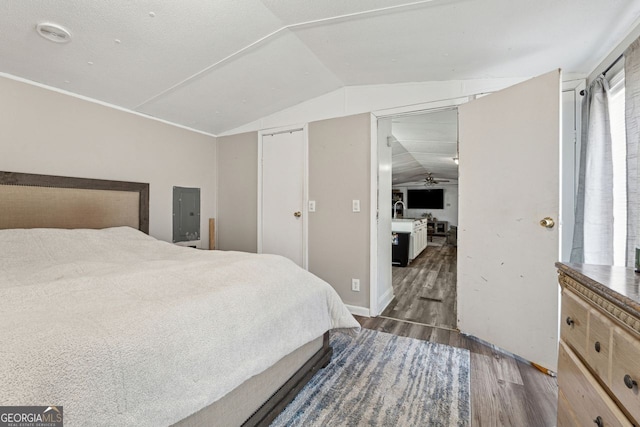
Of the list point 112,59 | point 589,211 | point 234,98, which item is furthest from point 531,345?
point 112,59

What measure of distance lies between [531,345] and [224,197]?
345 cm

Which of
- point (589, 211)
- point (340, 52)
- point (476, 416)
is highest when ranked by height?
point (340, 52)

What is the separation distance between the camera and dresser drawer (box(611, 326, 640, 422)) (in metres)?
0.73

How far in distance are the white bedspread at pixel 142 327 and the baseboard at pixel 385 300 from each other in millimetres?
1311

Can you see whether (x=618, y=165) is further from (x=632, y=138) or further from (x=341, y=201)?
(x=341, y=201)

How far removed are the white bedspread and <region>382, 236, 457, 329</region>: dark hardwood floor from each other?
140 cm

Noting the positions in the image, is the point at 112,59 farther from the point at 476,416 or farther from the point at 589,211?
the point at 589,211

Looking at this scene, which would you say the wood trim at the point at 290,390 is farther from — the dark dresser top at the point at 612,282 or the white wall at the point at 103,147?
the white wall at the point at 103,147

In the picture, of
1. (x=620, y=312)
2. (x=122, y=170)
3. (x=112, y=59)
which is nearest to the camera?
(x=620, y=312)

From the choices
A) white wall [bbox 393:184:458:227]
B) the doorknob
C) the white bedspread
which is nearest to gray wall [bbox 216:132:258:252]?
the white bedspread

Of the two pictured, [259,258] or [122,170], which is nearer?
[259,258]

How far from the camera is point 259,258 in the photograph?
5.90 ft

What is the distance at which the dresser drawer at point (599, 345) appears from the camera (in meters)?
0.86

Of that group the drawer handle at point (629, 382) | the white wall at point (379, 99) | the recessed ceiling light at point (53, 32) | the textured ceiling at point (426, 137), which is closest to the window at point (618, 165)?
the white wall at point (379, 99)
